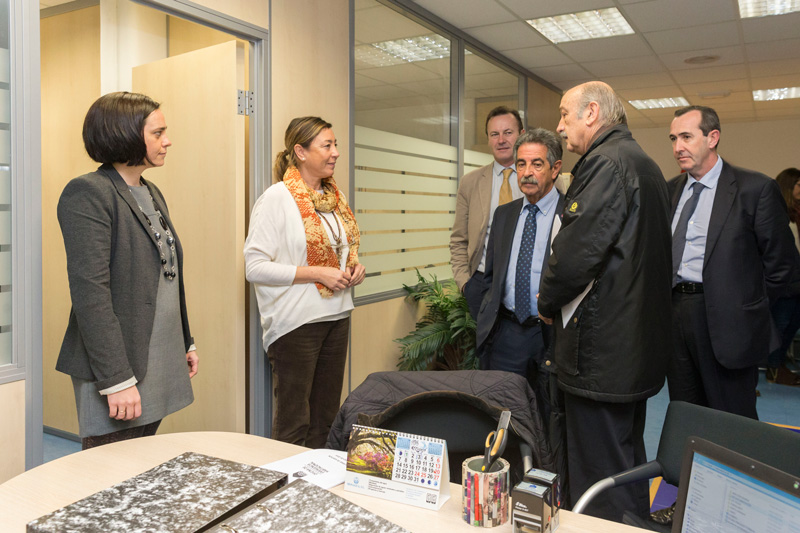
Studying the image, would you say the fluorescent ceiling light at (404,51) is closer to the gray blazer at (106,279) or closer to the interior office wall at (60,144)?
the interior office wall at (60,144)

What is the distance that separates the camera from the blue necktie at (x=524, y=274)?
2.83 meters

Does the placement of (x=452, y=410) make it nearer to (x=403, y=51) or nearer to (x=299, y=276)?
(x=299, y=276)

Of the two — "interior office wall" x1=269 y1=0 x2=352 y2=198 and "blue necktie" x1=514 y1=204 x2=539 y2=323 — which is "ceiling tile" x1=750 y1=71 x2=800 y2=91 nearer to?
"interior office wall" x1=269 y1=0 x2=352 y2=198

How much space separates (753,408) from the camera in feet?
9.84

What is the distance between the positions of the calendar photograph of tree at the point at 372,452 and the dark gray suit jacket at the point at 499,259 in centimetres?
155

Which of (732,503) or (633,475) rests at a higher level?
(732,503)

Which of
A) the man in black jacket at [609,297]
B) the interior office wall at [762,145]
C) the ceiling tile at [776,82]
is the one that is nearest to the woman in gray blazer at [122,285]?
the man in black jacket at [609,297]

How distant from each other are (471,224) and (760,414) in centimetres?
288

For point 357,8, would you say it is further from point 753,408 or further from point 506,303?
point 753,408

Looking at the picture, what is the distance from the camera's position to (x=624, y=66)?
21.0 ft

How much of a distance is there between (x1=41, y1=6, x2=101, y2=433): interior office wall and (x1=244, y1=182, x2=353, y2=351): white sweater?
161 cm

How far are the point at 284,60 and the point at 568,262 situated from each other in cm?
194

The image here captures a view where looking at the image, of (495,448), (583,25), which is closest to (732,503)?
(495,448)

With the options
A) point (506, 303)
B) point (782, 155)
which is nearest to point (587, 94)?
point (506, 303)
